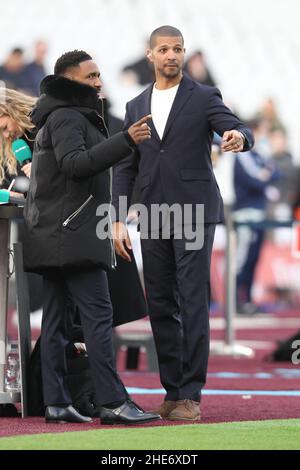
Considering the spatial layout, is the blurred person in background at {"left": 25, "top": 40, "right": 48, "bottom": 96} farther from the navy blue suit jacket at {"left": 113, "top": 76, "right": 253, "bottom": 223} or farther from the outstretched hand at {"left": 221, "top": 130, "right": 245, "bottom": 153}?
the outstretched hand at {"left": 221, "top": 130, "right": 245, "bottom": 153}

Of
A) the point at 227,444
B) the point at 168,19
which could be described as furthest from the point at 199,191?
the point at 168,19

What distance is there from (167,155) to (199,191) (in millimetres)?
267

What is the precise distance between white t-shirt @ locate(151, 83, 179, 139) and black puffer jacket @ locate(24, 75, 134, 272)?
55cm

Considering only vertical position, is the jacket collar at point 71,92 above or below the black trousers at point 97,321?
above

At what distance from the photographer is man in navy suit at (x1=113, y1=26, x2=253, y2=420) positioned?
769cm

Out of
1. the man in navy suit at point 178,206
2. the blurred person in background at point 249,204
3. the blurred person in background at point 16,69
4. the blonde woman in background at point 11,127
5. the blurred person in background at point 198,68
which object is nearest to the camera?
the man in navy suit at point 178,206

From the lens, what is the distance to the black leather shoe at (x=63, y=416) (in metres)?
7.44

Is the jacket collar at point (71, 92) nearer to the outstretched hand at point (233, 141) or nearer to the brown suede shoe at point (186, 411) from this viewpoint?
the outstretched hand at point (233, 141)

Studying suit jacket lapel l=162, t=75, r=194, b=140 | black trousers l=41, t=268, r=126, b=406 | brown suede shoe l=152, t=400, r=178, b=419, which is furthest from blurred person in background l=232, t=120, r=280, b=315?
black trousers l=41, t=268, r=126, b=406

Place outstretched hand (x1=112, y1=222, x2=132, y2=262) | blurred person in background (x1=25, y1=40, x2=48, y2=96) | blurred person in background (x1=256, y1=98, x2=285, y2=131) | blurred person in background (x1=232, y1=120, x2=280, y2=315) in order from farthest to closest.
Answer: blurred person in background (x1=256, y1=98, x2=285, y2=131)
blurred person in background (x1=232, y1=120, x2=280, y2=315)
blurred person in background (x1=25, y1=40, x2=48, y2=96)
outstretched hand (x1=112, y1=222, x2=132, y2=262)

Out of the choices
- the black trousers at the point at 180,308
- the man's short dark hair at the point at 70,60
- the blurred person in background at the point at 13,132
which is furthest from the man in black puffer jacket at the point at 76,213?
the blurred person in background at the point at 13,132

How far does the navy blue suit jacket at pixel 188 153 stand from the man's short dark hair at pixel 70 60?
2.06 ft

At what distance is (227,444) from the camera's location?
636 cm
